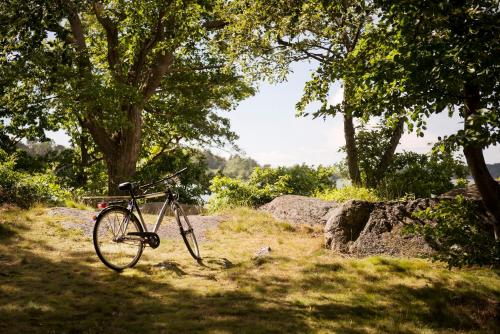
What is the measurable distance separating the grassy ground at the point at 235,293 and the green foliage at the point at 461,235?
619 millimetres

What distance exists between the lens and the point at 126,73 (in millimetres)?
17766

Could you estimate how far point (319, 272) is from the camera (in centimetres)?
712

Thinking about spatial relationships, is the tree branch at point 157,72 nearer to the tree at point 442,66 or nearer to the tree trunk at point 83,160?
the tree trunk at point 83,160

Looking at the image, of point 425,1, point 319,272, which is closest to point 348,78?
point 425,1

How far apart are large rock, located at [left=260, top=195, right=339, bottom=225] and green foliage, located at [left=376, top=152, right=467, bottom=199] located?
8.33ft

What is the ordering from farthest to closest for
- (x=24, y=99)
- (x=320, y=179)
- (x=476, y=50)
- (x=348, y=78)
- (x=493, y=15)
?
(x=320, y=179), (x=24, y=99), (x=348, y=78), (x=493, y=15), (x=476, y=50)

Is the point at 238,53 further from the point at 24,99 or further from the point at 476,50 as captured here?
the point at 476,50

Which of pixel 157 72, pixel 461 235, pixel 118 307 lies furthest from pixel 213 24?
pixel 118 307

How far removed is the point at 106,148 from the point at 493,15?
15452mm

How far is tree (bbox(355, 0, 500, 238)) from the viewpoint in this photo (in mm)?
4605

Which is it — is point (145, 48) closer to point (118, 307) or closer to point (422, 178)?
point (422, 178)

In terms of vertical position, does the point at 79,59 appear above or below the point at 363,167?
above

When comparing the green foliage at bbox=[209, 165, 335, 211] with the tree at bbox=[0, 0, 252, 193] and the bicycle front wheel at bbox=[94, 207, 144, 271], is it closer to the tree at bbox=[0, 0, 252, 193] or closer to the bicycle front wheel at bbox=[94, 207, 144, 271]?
the tree at bbox=[0, 0, 252, 193]

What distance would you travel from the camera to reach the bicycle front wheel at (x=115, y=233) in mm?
6574
